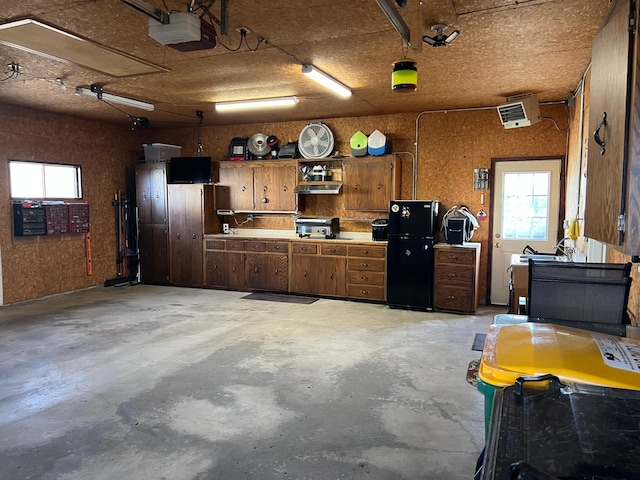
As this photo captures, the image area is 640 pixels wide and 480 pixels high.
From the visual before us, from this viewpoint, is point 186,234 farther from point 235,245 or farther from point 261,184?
point 261,184

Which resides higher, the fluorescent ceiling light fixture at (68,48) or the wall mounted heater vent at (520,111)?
the fluorescent ceiling light fixture at (68,48)

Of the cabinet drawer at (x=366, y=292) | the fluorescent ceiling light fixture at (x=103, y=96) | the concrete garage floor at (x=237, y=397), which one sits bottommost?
the concrete garage floor at (x=237, y=397)

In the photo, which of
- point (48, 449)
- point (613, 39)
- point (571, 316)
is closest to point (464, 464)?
point (571, 316)

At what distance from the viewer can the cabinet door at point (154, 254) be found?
7656mm

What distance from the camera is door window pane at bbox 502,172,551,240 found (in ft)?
19.7

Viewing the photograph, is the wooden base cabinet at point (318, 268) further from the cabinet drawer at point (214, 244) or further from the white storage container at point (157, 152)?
the white storage container at point (157, 152)

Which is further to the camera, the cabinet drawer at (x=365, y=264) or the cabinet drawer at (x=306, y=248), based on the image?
the cabinet drawer at (x=306, y=248)

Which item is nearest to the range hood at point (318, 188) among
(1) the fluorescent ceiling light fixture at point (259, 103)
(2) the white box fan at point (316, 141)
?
(2) the white box fan at point (316, 141)

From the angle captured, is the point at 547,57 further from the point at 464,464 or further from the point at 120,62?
the point at 120,62

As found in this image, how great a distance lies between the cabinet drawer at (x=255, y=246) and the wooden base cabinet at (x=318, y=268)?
1.65ft

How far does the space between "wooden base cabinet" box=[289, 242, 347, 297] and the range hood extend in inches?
31.9

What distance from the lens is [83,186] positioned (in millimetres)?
7219

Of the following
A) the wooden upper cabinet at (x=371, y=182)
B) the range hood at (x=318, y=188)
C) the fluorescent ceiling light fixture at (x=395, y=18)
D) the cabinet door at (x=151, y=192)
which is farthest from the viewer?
the cabinet door at (x=151, y=192)

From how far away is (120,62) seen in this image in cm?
409
